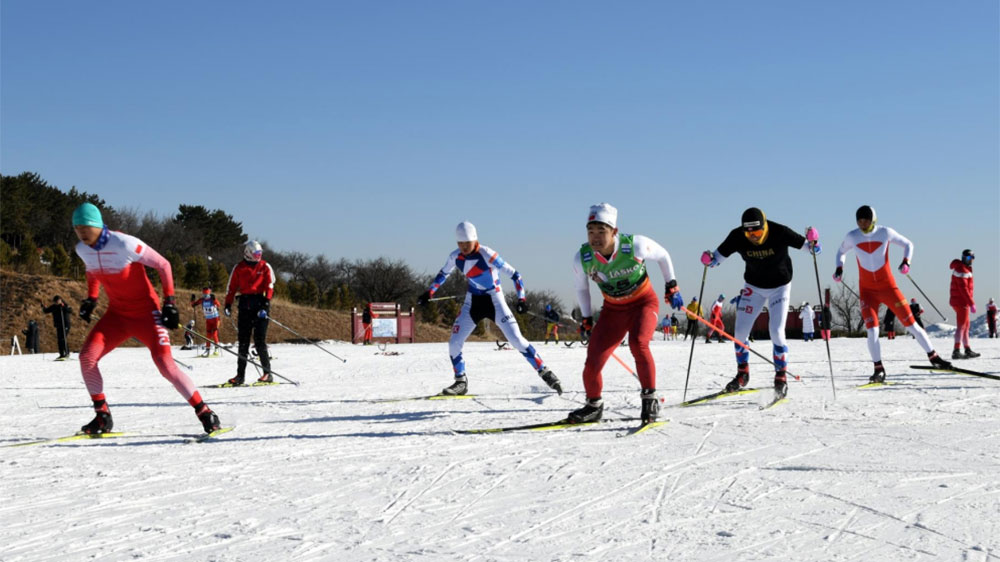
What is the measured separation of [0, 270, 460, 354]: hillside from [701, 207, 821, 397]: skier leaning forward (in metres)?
26.9

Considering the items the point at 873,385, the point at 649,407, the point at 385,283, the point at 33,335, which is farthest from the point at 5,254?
the point at 649,407

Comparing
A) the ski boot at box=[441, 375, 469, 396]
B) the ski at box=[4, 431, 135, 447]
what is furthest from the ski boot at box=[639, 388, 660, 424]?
the ski at box=[4, 431, 135, 447]

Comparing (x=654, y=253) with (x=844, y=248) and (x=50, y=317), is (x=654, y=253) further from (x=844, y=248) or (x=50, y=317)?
(x=50, y=317)

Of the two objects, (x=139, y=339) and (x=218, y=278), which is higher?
(x=218, y=278)

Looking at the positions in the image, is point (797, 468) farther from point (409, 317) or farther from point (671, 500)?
point (409, 317)

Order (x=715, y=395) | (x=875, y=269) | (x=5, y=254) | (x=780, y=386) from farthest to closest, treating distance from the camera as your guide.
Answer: (x=5, y=254), (x=875, y=269), (x=715, y=395), (x=780, y=386)

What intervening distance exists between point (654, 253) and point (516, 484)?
9.09 feet

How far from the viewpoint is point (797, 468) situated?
4496 mm

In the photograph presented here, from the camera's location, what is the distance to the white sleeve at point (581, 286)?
21.4 ft

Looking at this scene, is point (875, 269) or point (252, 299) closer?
point (875, 269)

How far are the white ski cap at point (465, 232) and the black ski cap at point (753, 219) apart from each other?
294cm

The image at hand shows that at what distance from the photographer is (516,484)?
4254 millimetres

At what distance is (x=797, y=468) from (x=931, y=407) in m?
3.40

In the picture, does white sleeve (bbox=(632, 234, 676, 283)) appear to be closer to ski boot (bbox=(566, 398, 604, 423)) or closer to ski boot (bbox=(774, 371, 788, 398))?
ski boot (bbox=(566, 398, 604, 423))
